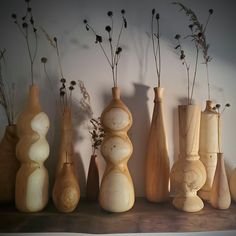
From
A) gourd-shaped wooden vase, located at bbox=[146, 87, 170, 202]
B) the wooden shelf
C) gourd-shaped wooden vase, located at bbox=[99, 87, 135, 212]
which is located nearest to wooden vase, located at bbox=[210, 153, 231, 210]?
the wooden shelf

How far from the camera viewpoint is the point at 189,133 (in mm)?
630

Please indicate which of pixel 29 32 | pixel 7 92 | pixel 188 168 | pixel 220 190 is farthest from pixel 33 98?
pixel 220 190

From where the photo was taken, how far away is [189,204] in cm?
60

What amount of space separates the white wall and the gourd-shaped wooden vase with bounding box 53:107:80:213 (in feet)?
0.19

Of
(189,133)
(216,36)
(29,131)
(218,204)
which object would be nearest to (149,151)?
(189,133)

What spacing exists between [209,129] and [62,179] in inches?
17.8

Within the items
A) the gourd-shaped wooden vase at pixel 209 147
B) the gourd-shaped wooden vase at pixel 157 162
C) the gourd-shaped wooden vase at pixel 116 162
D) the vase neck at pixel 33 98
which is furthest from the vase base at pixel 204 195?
the vase neck at pixel 33 98

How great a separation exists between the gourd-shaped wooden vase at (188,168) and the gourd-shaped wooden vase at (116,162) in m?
0.13

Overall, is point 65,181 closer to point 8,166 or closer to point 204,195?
point 8,166

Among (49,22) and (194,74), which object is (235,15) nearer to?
(194,74)

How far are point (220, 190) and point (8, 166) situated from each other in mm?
603

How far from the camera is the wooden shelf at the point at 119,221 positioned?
534mm

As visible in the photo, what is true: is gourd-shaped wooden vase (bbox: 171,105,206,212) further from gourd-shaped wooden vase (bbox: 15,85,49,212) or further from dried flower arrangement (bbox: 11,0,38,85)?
dried flower arrangement (bbox: 11,0,38,85)

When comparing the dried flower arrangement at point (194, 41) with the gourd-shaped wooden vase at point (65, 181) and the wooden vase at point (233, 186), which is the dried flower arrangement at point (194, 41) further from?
Result: the gourd-shaped wooden vase at point (65, 181)
